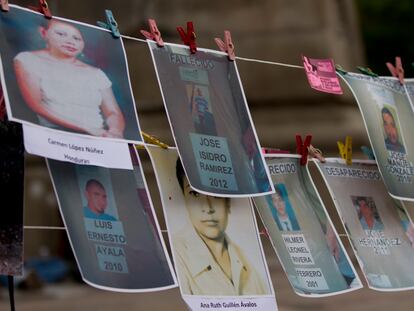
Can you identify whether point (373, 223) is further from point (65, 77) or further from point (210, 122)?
point (65, 77)

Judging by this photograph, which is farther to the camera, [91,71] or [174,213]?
[174,213]

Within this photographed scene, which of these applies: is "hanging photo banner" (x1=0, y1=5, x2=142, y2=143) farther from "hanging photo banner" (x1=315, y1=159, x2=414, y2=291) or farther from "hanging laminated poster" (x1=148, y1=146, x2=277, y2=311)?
"hanging photo banner" (x1=315, y1=159, x2=414, y2=291)

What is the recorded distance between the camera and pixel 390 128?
2.89m

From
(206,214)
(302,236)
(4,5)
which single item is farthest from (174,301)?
(4,5)

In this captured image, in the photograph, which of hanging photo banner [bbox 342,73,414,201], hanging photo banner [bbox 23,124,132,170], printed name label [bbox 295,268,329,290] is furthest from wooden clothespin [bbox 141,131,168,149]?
hanging photo banner [bbox 342,73,414,201]

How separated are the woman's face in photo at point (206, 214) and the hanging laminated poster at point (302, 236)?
0.51 feet

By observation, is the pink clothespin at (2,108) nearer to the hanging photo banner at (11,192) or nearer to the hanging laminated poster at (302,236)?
the hanging photo banner at (11,192)

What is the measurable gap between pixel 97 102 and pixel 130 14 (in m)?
5.59

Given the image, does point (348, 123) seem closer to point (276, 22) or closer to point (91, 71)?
point (276, 22)

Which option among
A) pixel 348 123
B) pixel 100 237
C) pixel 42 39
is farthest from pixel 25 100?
pixel 348 123

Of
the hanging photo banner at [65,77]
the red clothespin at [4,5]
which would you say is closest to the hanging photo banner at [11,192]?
the hanging photo banner at [65,77]

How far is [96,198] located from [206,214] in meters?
0.32

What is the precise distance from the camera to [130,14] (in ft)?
25.8

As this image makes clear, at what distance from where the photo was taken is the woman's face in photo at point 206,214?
2.55 m
